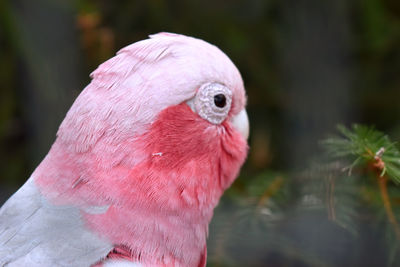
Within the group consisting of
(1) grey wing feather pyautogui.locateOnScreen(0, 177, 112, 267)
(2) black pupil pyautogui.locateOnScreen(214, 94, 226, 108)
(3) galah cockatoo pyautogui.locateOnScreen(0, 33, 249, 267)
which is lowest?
(1) grey wing feather pyautogui.locateOnScreen(0, 177, 112, 267)

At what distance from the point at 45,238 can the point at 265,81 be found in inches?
59.2

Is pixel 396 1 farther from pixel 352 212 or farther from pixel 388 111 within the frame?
pixel 352 212

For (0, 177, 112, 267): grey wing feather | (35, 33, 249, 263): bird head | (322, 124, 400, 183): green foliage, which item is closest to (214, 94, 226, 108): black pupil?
(35, 33, 249, 263): bird head

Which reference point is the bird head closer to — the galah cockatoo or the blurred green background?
the galah cockatoo

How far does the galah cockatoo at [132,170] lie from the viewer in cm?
97

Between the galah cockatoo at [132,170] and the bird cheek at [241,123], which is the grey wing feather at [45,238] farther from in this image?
the bird cheek at [241,123]

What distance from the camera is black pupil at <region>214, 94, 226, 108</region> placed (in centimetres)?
108

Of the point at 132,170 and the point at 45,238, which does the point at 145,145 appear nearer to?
the point at 132,170

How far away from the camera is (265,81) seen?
221 cm

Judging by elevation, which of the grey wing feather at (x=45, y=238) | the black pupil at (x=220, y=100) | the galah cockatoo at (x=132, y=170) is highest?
the black pupil at (x=220, y=100)

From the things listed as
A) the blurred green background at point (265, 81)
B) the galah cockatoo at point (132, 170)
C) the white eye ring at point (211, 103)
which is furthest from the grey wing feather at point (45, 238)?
the blurred green background at point (265, 81)

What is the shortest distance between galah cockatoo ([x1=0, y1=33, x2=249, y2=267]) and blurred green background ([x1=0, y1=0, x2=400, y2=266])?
359 millimetres

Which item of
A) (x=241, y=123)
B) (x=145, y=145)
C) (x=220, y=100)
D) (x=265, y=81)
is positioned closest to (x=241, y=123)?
(x=241, y=123)

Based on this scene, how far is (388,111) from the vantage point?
7.07ft
